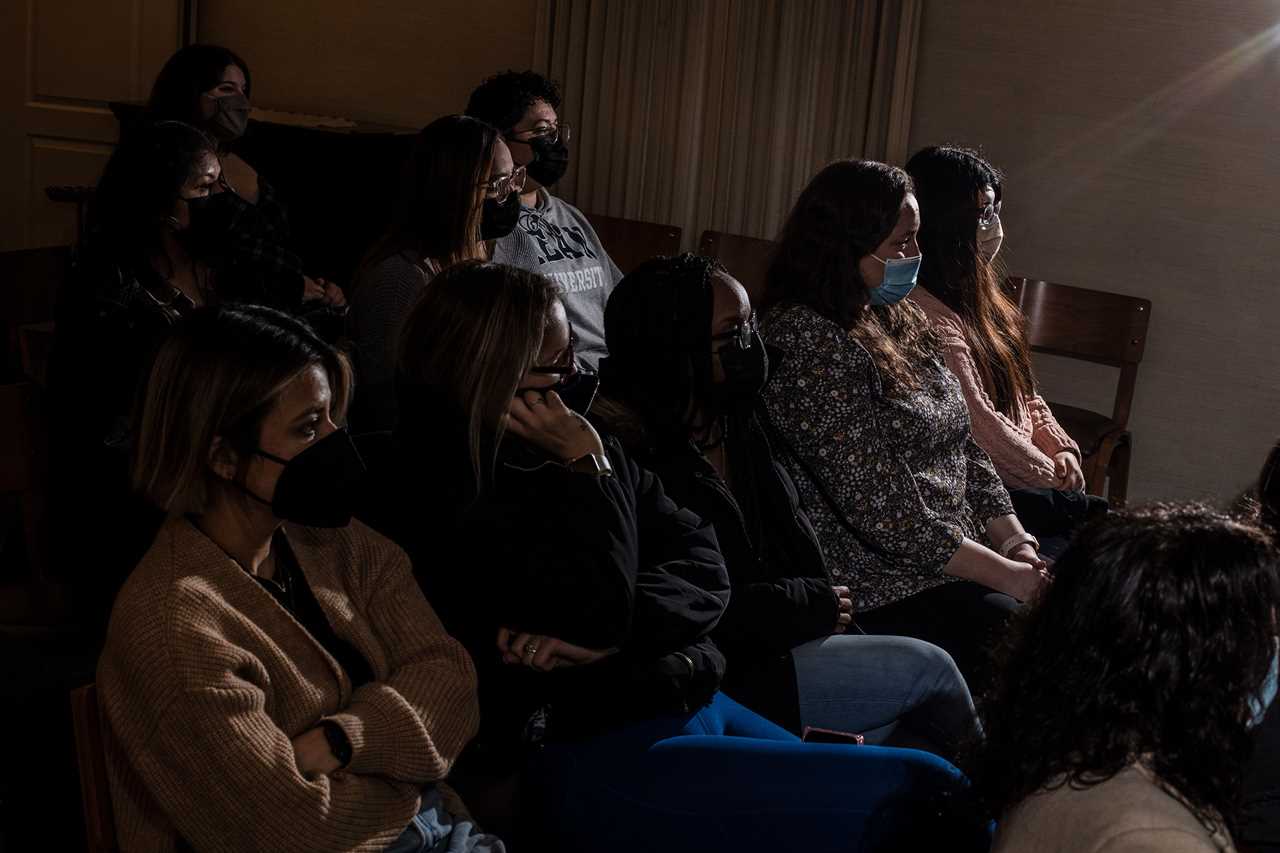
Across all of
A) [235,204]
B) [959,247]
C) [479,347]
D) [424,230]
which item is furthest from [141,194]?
[959,247]

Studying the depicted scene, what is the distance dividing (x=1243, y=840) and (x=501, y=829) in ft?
3.02

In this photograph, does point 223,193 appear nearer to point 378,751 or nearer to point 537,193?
point 537,193

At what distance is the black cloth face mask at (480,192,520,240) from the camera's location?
10.0ft

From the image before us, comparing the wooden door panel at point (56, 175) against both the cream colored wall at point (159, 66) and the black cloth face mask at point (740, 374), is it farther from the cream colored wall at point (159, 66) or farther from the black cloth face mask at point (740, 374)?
the black cloth face mask at point (740, 374)

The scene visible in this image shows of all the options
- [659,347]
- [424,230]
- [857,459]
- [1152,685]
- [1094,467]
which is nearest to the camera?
[1152,685]

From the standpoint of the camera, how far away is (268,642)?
1.61 meters

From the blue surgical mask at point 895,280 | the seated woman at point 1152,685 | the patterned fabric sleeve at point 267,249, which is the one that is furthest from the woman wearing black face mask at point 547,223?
the seated woman at point 1152,685

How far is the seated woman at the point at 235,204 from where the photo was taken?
283 cm

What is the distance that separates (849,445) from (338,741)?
1.18m

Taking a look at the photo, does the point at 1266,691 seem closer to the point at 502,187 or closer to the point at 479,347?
the point at 479,347

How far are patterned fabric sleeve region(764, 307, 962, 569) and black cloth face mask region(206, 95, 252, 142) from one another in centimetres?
179

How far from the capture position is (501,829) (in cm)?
187

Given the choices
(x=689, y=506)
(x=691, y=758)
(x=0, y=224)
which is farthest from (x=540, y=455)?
(x=0, y=224)

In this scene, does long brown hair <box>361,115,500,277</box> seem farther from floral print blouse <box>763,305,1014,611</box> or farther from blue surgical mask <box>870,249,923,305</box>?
blue surgical mask <box>870,249,923,305</box>
